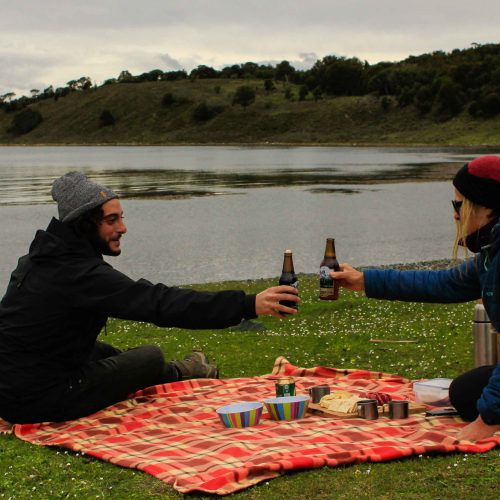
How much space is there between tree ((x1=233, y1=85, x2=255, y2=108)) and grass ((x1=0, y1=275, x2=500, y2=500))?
155m

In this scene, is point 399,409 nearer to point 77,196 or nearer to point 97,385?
point 97,385

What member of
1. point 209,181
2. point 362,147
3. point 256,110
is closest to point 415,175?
point 209,181

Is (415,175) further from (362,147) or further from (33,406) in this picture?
(362,147)

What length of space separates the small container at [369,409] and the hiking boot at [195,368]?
224 centimetres

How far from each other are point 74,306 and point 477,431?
127 inches

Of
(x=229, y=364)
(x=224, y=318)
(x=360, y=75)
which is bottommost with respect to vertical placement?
(x=229, y=364)

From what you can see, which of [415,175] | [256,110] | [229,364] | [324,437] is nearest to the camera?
[324,437]

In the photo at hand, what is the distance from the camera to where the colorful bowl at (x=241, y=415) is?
7.46m

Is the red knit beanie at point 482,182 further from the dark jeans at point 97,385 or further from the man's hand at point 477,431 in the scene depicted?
the dark jeans at point 97,385

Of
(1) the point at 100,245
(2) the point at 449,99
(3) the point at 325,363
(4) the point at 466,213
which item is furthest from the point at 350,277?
(2) the point at 449,99

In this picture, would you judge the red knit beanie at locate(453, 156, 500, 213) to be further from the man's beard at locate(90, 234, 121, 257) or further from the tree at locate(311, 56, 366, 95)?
the tree at locate(311, 56, 366, 95)

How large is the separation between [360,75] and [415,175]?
112943 millimetres

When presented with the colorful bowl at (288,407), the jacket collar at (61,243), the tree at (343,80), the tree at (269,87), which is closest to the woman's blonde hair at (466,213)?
the colorful bowl at (288,407)

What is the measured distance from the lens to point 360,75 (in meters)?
173
